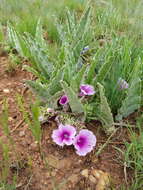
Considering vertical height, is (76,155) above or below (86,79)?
below

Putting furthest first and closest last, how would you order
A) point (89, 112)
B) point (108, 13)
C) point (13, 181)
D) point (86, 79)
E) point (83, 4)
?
point (83, 4)
point (108, 13)
point (86, 79)
point (89, 112)
point (13, 181)

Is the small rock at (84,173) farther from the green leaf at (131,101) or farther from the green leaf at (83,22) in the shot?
the green leaf at (83,22)

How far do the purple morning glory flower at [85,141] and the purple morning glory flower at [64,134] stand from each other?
0.03 meters

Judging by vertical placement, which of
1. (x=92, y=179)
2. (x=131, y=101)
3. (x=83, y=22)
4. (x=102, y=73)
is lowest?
(x=92, y=179)

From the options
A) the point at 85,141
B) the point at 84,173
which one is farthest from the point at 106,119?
the point at 84,173

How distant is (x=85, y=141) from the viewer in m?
1.11

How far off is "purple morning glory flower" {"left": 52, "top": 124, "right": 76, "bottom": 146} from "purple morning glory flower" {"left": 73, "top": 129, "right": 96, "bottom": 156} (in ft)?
0.08

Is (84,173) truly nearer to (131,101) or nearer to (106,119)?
(106,119)

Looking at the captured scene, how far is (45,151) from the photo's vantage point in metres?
1.16

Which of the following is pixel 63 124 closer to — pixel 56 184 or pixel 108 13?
pixel 56 184

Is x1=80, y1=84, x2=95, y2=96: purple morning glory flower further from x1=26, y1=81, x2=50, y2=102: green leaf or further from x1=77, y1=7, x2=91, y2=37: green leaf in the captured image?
x1=77, y1=7, x2=91, y2=37: green leaf

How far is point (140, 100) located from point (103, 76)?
212 mm

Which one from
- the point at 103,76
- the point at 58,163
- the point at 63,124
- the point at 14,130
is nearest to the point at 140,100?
the point at 103,76

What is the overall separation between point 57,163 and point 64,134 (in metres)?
0.12
